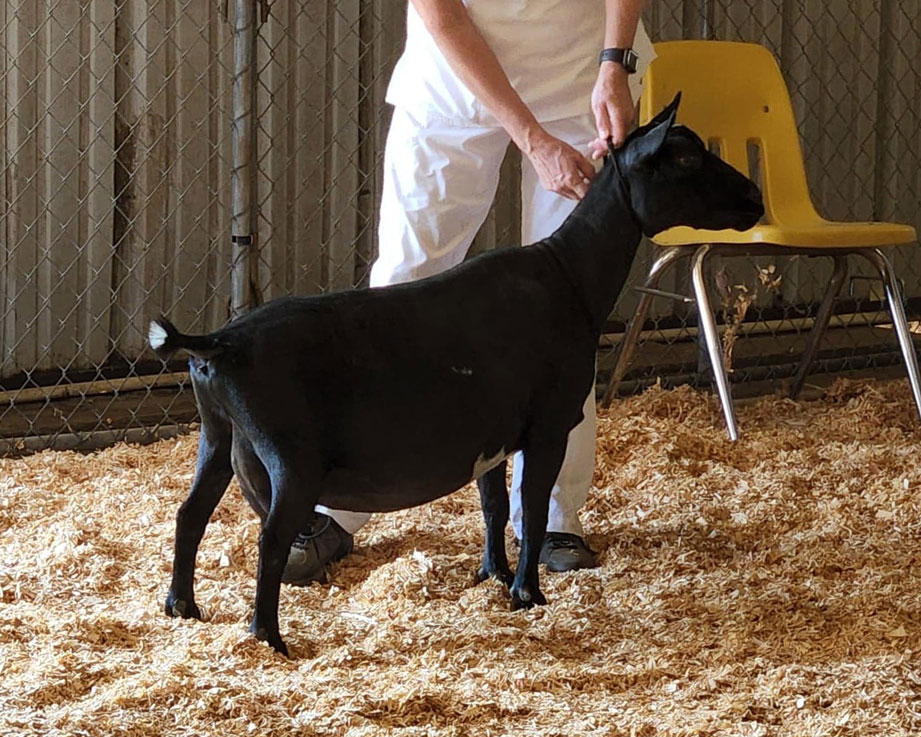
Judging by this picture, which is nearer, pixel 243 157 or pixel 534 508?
pixel 534 508

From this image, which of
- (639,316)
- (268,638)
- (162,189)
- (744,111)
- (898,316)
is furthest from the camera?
(162,189)

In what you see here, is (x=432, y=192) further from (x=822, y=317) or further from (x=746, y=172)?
(x=822, y=317)

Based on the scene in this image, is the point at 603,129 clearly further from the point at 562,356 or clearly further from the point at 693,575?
the point at 693,575

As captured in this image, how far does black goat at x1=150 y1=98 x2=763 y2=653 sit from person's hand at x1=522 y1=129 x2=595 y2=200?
0.14 feet

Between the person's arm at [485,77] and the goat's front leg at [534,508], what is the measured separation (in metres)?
0.50

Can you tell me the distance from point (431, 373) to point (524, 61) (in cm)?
72

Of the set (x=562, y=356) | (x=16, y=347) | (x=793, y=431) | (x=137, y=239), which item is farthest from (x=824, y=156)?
(x=562, y=356)

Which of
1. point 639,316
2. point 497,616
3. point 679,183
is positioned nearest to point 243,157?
point 639,316

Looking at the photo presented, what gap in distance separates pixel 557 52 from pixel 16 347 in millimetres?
2553

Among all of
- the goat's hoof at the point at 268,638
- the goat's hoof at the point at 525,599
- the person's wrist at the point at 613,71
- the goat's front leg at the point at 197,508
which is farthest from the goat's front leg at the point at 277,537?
the person's wrist at the point at 613,71

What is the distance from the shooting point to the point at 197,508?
2.31 metres

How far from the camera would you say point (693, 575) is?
→ 2.63m

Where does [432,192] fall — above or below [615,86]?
below

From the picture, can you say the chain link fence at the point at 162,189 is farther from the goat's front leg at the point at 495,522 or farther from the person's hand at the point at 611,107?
the person's hand at the point at 611,107
